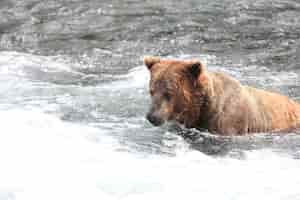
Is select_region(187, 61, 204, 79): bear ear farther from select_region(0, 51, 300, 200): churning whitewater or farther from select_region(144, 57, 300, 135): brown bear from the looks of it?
select_region(0, 51, 300, 200): churning whitewater

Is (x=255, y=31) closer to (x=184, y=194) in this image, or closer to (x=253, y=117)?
(x=253, y=117)

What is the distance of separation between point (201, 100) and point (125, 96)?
235 centimetres

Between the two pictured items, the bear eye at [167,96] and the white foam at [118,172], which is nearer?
the white foam at [118,172]

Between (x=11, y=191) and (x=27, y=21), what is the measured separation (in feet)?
33.6

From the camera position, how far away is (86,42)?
45.7 feet

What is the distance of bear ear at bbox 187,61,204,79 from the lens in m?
7.27

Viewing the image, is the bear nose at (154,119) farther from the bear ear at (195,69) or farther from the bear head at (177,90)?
the bear ear at (195,69)

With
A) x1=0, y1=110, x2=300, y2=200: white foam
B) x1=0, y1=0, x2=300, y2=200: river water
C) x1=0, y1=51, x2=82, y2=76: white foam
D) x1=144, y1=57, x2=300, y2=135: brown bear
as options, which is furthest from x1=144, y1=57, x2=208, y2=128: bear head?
x1=0, y1=51, x2=82, y2=76: white foam

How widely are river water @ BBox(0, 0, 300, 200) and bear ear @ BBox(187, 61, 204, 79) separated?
2.10 feet

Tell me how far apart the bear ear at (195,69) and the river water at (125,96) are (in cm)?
64

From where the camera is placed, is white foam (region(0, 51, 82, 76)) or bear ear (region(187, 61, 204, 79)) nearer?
bear ear (region(187, 61, 204, 79))

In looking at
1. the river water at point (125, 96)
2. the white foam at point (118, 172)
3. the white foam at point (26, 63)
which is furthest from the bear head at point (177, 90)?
the white foam at point (26, 63)

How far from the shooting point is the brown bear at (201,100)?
24.0ft

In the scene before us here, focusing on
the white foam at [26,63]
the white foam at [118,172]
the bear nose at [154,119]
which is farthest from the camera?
the white foam at [26,63]
